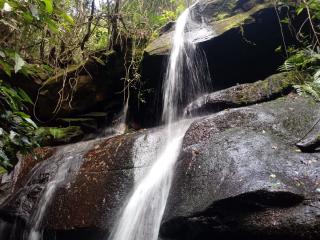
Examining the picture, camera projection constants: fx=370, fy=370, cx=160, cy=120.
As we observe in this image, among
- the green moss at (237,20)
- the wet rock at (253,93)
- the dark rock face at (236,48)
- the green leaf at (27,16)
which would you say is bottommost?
the wet rock at (253,93)

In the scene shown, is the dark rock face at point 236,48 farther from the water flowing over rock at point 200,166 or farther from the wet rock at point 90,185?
the wet rock at point 90,185

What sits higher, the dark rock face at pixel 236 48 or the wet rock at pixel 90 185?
the dark rock face at pixel 236 48

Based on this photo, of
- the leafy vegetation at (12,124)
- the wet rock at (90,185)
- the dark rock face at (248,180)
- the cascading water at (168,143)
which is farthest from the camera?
the wet rock at (90,185)

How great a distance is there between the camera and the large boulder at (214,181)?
2684mm

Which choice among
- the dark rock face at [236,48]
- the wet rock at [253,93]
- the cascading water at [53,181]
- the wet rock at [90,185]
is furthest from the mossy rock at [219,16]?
the cascading water at [53,181]

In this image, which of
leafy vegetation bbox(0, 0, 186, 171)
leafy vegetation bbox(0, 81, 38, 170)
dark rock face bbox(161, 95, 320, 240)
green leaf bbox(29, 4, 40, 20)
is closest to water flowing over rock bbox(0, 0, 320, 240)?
dark rock face bbox(161, 95, 320, 240)

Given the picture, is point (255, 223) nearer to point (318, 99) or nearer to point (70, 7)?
point (318, 99)

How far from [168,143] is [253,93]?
125 cm

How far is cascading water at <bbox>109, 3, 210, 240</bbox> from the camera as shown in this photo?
3633mm

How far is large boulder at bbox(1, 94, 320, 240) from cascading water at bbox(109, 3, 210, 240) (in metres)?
0.16

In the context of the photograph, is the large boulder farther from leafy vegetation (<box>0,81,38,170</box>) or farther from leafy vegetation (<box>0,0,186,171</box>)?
leafy vegetation (<box>0,0,186,171</box>)

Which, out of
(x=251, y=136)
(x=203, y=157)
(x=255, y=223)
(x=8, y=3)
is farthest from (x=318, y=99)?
(x=8, y=3)

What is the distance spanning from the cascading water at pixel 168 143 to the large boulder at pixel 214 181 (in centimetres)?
16

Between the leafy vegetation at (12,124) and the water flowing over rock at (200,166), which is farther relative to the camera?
the leafy vegetation at (12,124)
